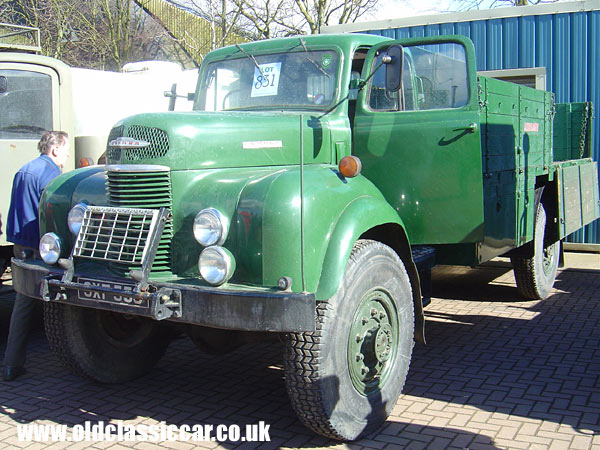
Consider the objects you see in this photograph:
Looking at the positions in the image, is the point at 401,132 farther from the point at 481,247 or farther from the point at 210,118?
the point at 210,118

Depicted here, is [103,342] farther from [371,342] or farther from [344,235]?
[344,235]

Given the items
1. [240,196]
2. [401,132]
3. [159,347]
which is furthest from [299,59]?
[159,347]

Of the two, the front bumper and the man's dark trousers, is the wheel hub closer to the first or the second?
the front bumper

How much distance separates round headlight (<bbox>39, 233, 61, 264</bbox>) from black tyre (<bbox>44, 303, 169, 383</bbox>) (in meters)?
0.44

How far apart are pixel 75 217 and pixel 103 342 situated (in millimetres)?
1023

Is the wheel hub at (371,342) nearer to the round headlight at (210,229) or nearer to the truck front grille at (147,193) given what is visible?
the round headlight at (210,229)

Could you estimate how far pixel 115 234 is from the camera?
3.94m

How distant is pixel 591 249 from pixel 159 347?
7.13 meters

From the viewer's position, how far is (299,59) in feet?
16.5

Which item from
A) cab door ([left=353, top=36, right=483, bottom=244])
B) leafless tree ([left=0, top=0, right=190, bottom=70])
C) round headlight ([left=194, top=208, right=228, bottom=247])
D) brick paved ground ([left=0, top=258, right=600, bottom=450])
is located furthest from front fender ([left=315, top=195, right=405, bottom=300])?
leafless tree ([left=0, top=0, right=190, bottom=70])

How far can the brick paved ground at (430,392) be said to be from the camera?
159 inches

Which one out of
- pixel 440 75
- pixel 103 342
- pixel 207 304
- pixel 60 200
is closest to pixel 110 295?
pixel 207 304

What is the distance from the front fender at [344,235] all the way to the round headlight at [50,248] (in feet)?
5.75

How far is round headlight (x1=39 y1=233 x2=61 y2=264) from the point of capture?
4.26m
